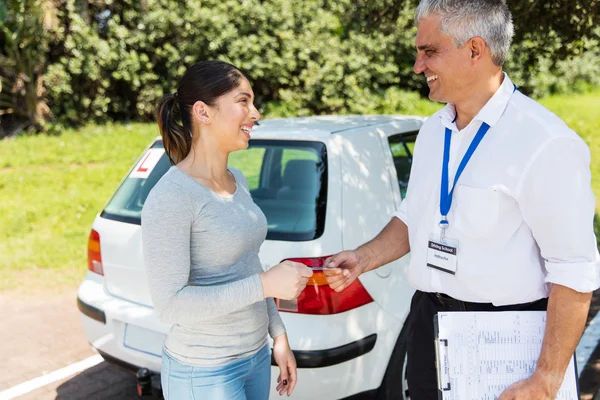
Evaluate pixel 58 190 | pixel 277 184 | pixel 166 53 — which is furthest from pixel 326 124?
pixel 166 53

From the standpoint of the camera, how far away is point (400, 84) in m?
18.6

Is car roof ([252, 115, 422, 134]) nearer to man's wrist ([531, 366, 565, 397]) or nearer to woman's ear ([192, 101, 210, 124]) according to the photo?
woman's ear ([192, 101, 210, 124])

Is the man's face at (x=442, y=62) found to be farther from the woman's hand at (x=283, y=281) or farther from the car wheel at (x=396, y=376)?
the car wheel at (x=396, y=376)

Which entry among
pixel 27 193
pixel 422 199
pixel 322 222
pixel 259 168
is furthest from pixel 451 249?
pixel 27 193

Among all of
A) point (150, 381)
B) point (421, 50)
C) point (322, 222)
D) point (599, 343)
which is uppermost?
point (421, 50)

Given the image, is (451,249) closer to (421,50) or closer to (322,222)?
(421,50)

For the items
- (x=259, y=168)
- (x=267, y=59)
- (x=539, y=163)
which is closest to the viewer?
(x=539, y=163)

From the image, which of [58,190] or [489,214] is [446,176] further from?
[58,190]

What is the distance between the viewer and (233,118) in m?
2.06

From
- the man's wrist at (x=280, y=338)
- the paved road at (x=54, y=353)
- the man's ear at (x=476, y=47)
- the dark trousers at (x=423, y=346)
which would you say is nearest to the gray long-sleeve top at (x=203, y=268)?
the man's wrist at (x=280, y=338)

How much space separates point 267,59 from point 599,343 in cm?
1072

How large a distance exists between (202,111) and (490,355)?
1.19 metres

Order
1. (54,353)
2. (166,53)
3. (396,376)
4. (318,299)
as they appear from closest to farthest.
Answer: (318,299) < (396,376) < (54,353) < (166,53)

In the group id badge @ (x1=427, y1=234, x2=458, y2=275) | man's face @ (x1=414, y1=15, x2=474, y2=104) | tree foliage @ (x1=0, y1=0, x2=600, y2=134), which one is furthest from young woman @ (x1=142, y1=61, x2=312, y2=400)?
tree foliage @ (x1=0, y1=0, x2=600, y2=134)
